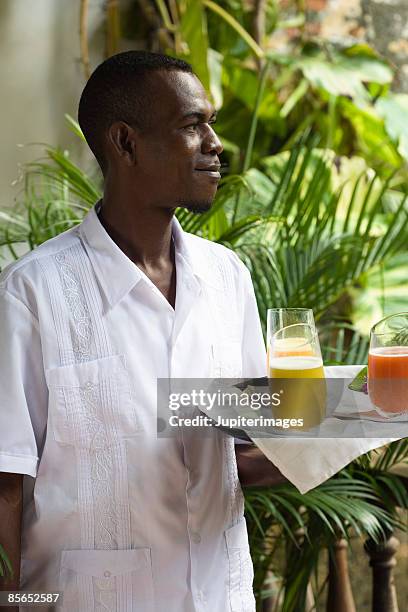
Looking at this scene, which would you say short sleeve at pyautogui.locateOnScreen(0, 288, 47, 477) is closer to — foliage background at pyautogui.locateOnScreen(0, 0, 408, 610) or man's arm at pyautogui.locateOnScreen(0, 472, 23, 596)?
man's arm at pyautogui.locateOnScreen(0, 472, 23, 596)

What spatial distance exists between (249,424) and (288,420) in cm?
5

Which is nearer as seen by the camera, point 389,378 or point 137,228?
point 389,378

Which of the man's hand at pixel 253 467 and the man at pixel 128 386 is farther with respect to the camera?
the man's hand at pixel 253 467

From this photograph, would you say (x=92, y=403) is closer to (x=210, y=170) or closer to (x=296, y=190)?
(x=210, y=170)

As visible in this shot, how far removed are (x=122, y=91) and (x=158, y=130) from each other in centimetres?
10

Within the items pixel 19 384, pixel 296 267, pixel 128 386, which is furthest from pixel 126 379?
pixel 296 267

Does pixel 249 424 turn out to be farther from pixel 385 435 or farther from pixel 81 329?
pixel 81 329

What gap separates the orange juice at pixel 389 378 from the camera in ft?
4.41

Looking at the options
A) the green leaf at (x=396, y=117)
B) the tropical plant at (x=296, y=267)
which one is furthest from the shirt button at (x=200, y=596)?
the green leaf at (x=396, y=117)

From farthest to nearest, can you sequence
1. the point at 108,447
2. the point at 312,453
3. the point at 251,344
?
the point at 251,344 → the point at 108,447 → the point at 312,453

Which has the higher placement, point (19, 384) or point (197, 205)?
point (197, 205)

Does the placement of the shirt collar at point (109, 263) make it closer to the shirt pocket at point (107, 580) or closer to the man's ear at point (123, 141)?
the man's ear at point (123, 141)

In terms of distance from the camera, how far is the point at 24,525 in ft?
4.86

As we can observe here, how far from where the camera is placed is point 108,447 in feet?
4.81
